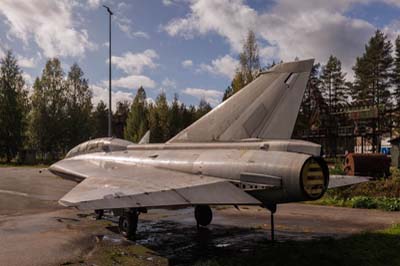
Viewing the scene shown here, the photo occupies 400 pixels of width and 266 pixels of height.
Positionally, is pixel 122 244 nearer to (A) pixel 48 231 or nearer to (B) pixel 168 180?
(B) pixel 168 180

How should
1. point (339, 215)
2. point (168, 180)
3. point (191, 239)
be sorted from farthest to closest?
point (339, 215) → point (191, 239) → point (168, 180)

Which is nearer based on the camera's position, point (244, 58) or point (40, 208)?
point (40, 208)

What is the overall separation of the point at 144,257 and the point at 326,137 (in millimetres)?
43567

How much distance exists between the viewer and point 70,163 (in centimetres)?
1365

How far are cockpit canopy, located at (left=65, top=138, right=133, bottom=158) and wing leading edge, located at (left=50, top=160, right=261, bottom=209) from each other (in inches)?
139

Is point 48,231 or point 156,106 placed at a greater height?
point 156,106

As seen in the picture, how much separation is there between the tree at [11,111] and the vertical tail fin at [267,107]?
52892mm

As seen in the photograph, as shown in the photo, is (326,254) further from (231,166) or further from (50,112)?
(50,112)

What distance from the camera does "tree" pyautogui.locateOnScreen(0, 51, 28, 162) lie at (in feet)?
182

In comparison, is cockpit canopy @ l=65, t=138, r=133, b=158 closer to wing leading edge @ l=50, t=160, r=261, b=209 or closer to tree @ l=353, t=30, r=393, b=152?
wing leading edge @ l=50, t=160, r=261, b=209

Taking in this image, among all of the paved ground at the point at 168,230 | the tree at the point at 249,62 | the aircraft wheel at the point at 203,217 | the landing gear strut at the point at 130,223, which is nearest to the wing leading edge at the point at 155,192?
the landing gear strut at the point at 130,223

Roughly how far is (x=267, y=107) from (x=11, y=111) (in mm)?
55286

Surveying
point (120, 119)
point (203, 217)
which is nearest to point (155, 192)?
point (203, 217)

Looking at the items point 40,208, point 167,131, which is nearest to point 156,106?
point 167,131
